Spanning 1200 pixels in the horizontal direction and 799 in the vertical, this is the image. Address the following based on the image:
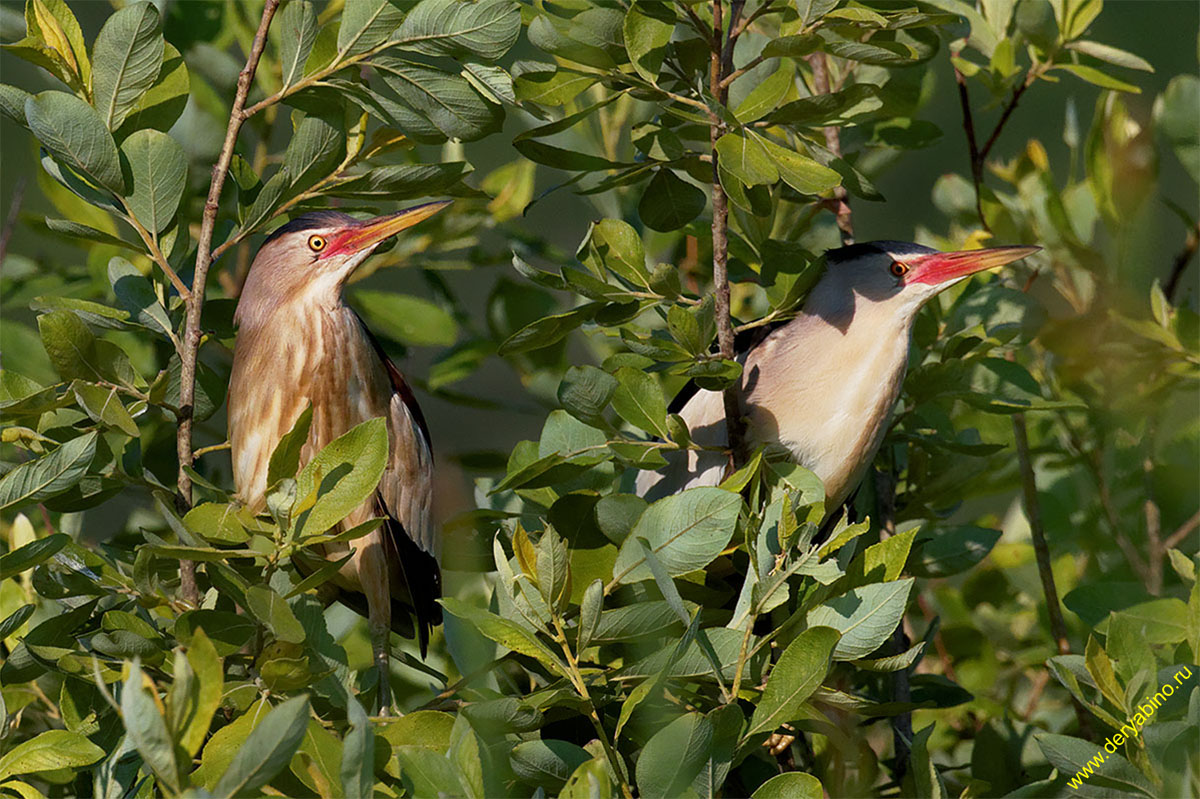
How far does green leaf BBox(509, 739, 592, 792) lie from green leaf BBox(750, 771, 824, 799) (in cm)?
17

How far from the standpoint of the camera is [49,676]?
1.61 metres

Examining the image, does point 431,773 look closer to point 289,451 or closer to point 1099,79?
point 289,451

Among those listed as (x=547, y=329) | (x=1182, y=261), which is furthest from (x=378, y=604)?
(x=1182, y=261)

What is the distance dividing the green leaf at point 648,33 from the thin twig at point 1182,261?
1.16 metres

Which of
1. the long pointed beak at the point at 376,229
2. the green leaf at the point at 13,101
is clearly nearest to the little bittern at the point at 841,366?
the long pointed beak at the point at 376,229

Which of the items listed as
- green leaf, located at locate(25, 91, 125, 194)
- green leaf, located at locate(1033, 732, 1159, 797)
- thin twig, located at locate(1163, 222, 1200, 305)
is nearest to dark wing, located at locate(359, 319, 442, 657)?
green leaf, located at locate(25, 91, 125, 194)

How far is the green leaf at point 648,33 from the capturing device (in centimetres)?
138

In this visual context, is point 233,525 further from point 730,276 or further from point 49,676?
point 730,276

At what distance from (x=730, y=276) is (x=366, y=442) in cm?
84

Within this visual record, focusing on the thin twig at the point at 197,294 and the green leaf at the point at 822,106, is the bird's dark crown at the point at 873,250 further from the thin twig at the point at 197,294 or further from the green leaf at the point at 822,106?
the thin twig at the point at 197,294

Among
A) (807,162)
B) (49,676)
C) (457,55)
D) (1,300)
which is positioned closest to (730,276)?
(807,162)

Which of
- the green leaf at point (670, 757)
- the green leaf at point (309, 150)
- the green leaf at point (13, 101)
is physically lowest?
the green leaf at point (670, 757)

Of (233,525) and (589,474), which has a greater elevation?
(233,525)

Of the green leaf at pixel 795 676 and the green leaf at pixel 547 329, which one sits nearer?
the green leaf at pixel 795 676
